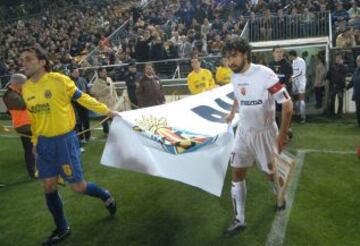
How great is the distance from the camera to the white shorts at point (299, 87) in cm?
1194

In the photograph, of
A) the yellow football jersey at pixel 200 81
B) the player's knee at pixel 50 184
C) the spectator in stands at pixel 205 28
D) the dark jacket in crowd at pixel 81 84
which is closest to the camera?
the player's knee at pixel 50 184

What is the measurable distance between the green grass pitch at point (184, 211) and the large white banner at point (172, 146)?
2.51 feet

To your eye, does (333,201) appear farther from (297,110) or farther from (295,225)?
(297,110)

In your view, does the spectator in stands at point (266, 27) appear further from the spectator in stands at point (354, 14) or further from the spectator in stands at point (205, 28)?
the spectator in stands at point (354, 14)

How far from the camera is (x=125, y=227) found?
5.98 m

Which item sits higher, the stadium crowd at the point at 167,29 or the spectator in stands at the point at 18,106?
the stadium crowd at the point at 167,29

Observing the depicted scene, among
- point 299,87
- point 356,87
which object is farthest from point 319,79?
point 356,87

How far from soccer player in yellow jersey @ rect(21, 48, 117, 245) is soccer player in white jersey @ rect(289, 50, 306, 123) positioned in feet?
24.5

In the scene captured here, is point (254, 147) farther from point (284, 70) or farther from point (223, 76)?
point (223, 76)

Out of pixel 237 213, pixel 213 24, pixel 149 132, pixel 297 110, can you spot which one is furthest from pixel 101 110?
pixel 213 24

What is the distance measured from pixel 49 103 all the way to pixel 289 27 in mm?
13374

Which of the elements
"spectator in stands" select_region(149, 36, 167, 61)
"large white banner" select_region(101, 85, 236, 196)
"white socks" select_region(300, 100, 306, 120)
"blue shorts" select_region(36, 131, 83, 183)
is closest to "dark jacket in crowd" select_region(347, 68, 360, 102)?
"white socks" select_region(300, 100, 306, 120)

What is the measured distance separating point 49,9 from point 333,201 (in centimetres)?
2747

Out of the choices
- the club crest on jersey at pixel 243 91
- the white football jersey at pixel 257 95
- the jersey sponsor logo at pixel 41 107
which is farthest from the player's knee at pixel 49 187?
the club crest on jersey at pixel 243 91
